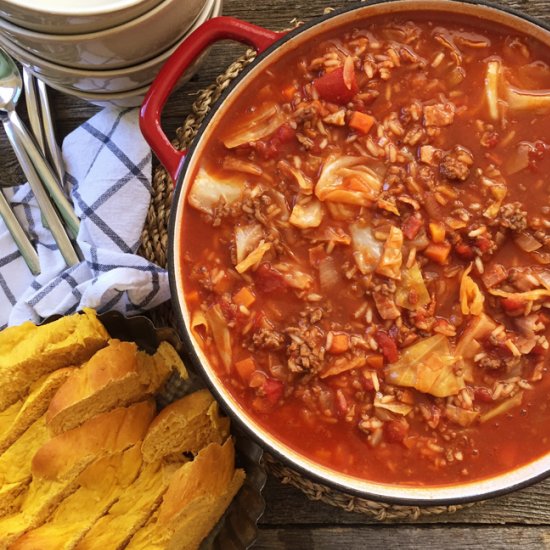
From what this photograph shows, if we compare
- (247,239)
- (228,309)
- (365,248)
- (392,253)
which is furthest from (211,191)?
(392,253)

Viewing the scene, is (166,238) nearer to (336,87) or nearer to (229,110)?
(229,110)

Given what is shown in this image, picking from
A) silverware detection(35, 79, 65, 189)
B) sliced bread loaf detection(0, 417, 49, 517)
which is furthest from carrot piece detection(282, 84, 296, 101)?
sliced bread loaf detection(0, 417, 49, 517)

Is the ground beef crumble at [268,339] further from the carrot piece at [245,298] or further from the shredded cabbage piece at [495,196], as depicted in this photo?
the shredded cabbage piece at [495,196]

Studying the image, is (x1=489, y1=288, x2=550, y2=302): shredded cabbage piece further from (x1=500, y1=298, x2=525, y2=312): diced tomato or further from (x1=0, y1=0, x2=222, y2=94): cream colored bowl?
(x1=0, y1=0, x2=222, y2=94): cream colored bowl

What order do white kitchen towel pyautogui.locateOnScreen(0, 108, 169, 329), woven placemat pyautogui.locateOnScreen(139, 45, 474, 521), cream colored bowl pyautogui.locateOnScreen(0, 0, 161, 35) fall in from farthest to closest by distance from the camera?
woven placemat pyautogui.locateOnScreen(139, 45, 474, 521) → white kitchen towel pyautogui.locateOnScreen(0, 108, 169, 329) → cream colored bowl pyautogui.locateOnScreen(0, 0, 161, 35)

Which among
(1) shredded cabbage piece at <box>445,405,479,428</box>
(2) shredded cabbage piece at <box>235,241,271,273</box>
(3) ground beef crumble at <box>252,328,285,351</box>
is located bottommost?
(1) shredded cabbage piece at <box>445,405,479,428</box>

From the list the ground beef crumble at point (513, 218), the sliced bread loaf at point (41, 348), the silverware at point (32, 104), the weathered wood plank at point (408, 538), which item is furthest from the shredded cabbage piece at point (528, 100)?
the silverware at point (32, 104)

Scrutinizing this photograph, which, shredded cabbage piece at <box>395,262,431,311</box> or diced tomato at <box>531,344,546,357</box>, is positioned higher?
shredded cabbage piece at <box>395,262,431,311</box>
